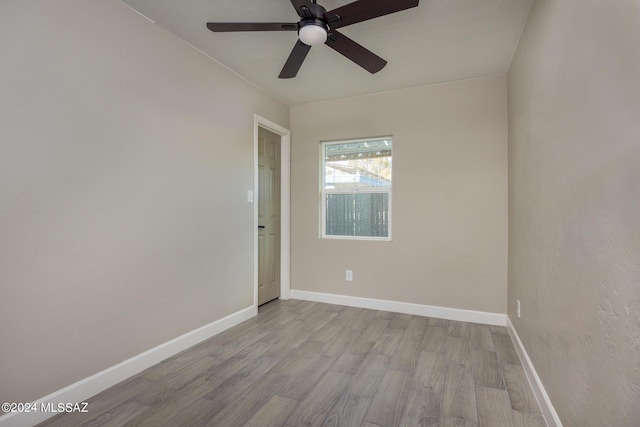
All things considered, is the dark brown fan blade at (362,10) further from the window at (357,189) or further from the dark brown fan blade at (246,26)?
the window at (357,189)

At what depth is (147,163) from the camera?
7.24ft

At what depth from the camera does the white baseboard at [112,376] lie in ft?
5.16

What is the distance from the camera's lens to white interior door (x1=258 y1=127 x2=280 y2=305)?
3607 mm

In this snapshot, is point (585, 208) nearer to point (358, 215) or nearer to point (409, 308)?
point (409, 308)

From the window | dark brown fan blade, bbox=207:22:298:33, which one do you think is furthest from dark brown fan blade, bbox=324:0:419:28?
the window

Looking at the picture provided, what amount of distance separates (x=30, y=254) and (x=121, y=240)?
47 centimetres

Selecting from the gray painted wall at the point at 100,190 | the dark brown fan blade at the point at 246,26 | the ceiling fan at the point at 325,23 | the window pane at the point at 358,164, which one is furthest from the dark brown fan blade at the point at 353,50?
the window pane at the point at 358,164

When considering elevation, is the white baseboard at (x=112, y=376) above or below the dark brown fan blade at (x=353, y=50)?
below

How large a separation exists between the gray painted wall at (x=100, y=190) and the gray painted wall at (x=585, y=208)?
2.48 m

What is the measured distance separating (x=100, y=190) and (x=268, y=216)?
1.99 metres

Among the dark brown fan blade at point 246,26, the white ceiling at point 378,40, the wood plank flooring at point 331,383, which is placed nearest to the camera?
the wood plank flooring at point 331,383

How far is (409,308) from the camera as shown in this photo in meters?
3.38

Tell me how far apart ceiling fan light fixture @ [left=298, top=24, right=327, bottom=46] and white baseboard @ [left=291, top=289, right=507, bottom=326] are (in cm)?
273

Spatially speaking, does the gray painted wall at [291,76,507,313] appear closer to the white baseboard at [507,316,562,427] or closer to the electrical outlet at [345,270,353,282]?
the electrical outlet at [345,270,353,282]
